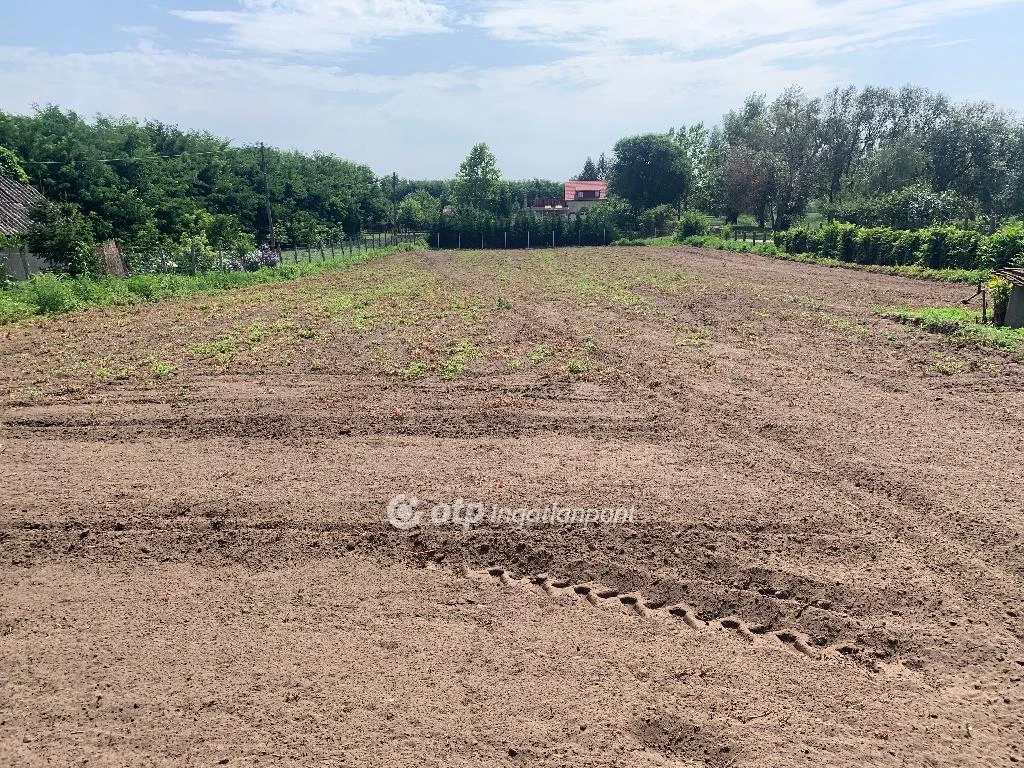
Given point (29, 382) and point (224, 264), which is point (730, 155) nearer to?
point (224, 264)

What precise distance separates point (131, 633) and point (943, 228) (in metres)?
31.0

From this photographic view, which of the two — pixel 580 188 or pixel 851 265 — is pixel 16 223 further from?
pixel 580 188

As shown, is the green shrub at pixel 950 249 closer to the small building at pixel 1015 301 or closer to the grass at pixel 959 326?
the grass at pixel 959 326

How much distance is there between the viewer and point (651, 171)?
66000 mm

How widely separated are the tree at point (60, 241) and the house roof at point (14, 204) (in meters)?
1.77

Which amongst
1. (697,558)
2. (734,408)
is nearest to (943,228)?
(734,408)

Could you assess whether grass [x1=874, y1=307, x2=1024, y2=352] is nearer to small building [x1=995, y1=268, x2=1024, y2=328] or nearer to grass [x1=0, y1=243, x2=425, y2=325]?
small building [x1=995, y1=268, x2=1024, y2=328]

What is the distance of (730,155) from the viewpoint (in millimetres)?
Result: 57469

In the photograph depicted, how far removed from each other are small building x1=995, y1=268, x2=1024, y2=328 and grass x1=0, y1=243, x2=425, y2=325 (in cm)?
2321

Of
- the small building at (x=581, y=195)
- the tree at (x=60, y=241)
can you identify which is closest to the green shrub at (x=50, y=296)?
the tree at (x=60, y=241)

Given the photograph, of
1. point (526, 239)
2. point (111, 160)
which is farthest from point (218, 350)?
point (526, 239)

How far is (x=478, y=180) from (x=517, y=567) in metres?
68.2

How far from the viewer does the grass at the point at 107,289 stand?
61.5 feet

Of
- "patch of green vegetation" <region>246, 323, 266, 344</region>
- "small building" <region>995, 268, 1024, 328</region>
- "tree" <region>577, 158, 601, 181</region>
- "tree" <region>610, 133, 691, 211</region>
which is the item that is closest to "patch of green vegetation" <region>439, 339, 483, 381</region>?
"patch of green vegetation" <region>246, 323, 266, 344</region>
